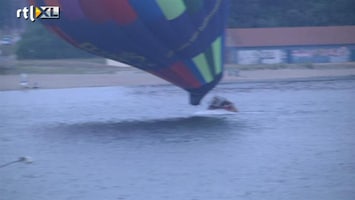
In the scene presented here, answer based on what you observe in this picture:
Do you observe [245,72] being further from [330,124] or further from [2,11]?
[330,124]

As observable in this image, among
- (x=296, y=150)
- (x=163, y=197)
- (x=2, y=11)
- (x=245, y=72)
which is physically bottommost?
(x=245, y=72)

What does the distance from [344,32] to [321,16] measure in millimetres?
2111

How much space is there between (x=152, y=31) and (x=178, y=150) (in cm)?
290

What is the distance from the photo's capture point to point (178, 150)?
1103cm

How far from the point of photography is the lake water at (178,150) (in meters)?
7.93

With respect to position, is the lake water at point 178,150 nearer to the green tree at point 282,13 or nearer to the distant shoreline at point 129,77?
the distant shoreline at point 129,77

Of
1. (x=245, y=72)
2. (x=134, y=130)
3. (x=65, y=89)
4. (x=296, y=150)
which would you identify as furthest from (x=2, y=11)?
(x=296, y=150)

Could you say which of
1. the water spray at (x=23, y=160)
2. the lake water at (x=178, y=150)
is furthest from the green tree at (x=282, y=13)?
the water spray at (x=23, y=160)

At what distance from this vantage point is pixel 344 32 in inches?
1522

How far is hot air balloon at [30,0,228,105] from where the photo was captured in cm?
1285

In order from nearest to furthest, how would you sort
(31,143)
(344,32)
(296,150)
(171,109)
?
(296,150) → (31,143) → (171,109) → (344,32)

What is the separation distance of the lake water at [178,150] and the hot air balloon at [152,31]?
1171mm

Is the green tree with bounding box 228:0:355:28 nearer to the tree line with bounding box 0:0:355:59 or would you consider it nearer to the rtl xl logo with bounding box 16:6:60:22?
the tree line with bounding box 0:0:355:59

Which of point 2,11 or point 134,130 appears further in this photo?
point 2,11
